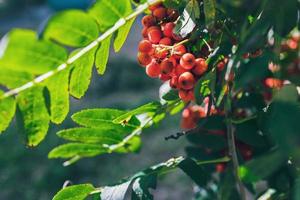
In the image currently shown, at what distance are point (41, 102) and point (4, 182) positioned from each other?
296 centimetres

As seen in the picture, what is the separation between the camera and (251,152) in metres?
1.11

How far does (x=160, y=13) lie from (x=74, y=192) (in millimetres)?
310

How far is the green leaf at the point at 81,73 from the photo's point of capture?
0.72 metres

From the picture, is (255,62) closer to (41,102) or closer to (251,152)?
(41,102)

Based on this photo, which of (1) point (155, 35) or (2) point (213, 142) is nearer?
(1) point (155, 35)

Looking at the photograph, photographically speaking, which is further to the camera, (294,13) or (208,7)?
(208,7)

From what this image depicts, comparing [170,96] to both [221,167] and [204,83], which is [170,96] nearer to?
[204,83]

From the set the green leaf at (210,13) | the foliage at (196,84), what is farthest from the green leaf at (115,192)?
the green leaf at (210,13)

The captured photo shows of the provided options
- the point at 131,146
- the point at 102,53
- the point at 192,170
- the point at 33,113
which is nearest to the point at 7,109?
the point at 33,113

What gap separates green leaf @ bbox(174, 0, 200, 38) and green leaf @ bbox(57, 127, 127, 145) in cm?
27

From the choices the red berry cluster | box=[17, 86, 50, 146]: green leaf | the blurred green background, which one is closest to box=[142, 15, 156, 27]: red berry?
the red berry cluster

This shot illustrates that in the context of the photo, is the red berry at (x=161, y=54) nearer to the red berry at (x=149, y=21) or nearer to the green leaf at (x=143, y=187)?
the red berry at (x=149, y=21)

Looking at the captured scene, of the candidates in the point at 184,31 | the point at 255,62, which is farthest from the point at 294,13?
the point at 184,31

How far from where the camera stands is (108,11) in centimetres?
72
